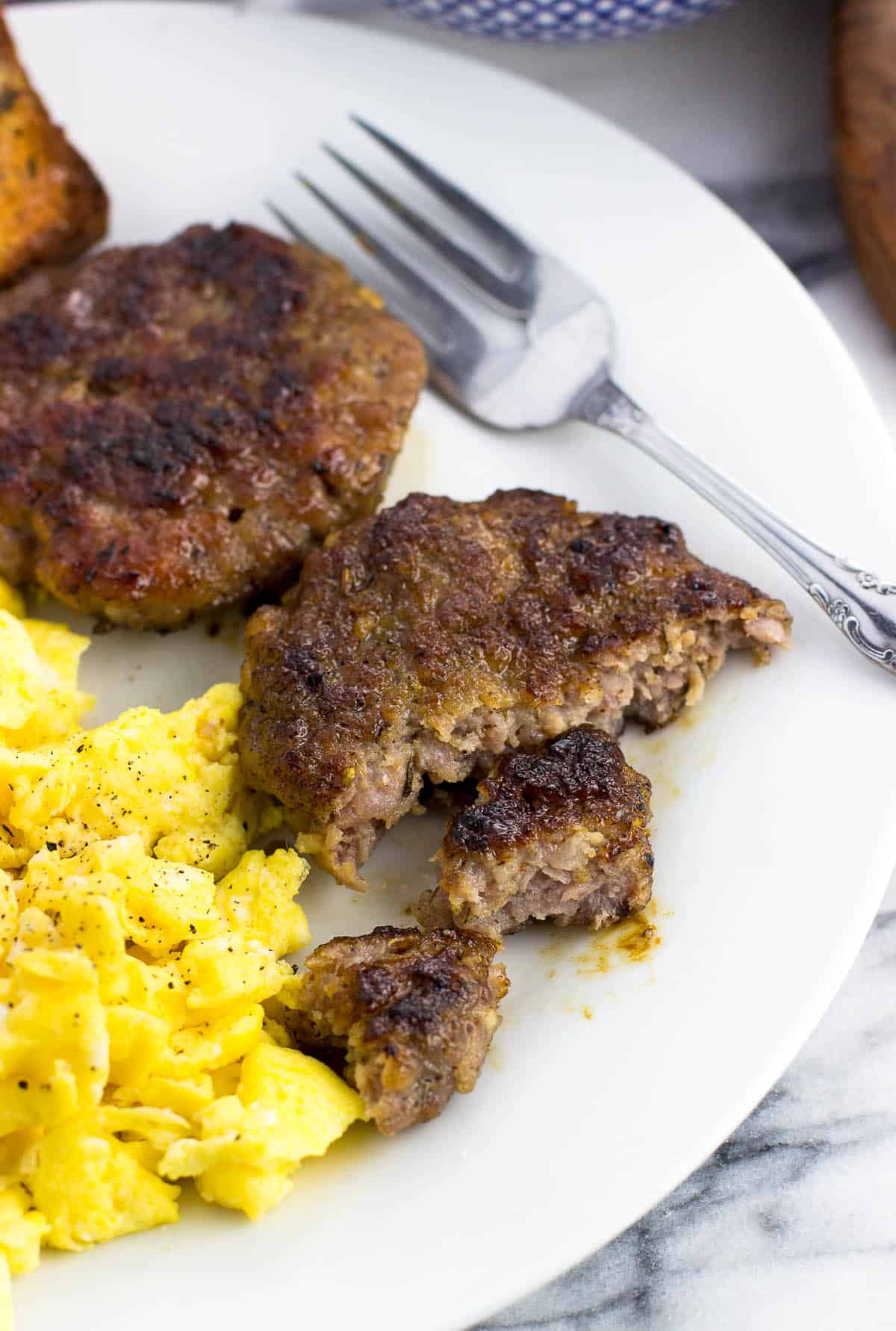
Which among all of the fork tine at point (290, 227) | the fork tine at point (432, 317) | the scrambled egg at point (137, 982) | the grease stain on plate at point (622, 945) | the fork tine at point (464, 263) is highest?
the fork tine at point (464, 263)

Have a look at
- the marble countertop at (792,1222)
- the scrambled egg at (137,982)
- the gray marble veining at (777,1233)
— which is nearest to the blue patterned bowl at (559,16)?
the scrambled egg at (137,982)

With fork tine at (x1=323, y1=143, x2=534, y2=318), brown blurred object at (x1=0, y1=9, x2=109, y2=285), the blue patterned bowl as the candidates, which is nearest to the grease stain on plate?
fork tine at (x1=323, y1=143, x2=534, y2=318)

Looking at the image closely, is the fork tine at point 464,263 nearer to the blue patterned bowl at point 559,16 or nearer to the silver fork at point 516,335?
the silver fork at point 516,335

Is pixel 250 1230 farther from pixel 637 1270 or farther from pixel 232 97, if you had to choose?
pixel 232 97

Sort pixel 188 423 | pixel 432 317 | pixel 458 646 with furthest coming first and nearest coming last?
pixel 432 317 → pixel 188 423 → pixel 458 646

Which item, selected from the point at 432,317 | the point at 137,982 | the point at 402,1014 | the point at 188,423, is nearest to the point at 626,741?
the point at 402,1014

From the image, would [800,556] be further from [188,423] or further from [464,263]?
[188,423]
